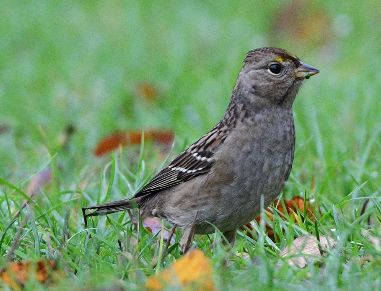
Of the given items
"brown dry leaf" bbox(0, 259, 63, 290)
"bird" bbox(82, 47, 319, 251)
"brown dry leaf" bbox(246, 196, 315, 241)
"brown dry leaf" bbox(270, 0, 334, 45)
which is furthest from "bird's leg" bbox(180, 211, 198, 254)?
"brown dry leaf" bbox(270, 0, 334, 45)

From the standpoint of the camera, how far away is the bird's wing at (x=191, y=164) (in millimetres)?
4436

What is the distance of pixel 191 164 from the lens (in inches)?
179

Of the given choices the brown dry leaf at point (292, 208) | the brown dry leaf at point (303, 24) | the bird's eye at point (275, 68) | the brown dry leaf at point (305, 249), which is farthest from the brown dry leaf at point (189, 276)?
the brown dry leaf at point (303, 24)

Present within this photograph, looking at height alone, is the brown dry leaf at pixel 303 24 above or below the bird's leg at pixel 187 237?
above

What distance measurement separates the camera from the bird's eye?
179 inches

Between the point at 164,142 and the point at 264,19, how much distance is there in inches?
205

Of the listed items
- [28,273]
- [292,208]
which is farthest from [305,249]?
[28,273]

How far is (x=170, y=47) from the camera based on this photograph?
980 centimetres

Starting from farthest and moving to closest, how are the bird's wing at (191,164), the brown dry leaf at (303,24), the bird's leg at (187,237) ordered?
the brown dry leaf at (303,24) < the bird's wing at (191,164) < the bird's leg at (187,237)

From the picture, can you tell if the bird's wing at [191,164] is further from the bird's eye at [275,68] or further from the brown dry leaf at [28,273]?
the brown dry leaf at [28,273]

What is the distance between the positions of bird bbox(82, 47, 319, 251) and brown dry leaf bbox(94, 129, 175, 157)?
153 centimetres

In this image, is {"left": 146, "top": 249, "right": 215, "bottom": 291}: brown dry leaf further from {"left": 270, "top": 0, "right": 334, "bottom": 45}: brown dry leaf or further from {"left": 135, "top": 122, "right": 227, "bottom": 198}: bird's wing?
{"left": 270, "top": 0, "right": 334, "bottom": 45}: brown dry leaf

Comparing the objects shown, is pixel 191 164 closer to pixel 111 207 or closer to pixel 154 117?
pixel 111 207

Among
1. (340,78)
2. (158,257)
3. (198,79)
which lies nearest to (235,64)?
(198,79)
